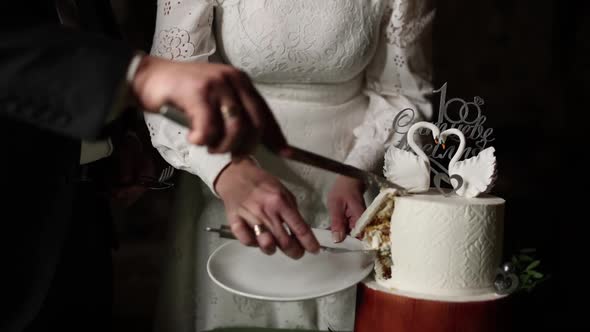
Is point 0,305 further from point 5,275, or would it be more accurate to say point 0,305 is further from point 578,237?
point 578,237

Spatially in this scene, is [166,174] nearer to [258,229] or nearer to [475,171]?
[258,229]

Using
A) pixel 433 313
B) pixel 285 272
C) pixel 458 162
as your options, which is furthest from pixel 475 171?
pixel 285 272

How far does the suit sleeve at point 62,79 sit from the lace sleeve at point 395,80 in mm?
645

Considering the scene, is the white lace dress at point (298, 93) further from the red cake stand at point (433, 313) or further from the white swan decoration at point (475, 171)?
the red cake stand at point (433, 313)

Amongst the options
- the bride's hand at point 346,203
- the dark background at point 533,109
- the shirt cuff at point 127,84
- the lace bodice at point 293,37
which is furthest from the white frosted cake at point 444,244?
the dark background at point 533,109

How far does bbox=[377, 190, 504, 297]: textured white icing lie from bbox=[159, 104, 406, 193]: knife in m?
0.05

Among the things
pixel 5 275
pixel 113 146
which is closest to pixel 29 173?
pixel 5 275

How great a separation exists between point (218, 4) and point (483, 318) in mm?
733

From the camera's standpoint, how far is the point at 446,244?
1.03 metres

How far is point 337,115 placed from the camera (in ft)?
4.32

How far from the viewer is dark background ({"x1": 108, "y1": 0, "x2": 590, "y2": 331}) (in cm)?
253

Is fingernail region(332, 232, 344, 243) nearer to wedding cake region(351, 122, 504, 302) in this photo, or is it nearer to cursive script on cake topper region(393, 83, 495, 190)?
wedding cake region(351, 122, 504, 302)

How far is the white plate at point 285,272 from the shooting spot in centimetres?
97

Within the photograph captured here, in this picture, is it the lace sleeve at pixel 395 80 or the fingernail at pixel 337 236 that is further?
the lace sleeve at pixel 395 80
